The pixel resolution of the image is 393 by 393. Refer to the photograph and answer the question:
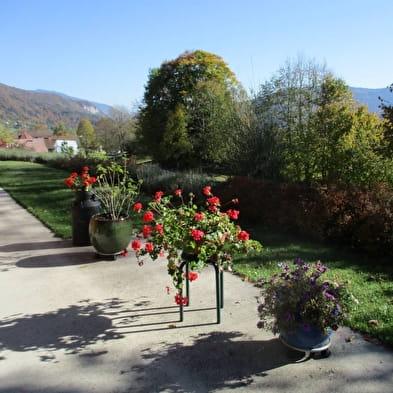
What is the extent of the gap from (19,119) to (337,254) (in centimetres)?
13549

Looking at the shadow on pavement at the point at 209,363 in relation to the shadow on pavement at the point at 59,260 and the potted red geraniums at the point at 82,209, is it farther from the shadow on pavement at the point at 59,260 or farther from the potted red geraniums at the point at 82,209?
the potted red geraniums at the point at 82,209

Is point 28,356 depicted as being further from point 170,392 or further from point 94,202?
point 94,202

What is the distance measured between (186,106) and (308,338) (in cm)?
1569

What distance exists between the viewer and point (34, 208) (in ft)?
28.7

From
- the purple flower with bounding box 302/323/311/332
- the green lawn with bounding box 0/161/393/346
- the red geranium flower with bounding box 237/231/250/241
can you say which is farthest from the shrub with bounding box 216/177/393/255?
the purple flower with bounding box 302/323/311/332

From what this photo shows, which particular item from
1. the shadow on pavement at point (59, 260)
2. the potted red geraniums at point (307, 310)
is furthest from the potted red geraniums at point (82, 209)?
the potted red geraniums at point (307, 310)

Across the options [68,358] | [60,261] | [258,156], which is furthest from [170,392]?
[258,156]

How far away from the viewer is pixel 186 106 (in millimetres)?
17312

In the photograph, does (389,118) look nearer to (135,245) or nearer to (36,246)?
(135,245)

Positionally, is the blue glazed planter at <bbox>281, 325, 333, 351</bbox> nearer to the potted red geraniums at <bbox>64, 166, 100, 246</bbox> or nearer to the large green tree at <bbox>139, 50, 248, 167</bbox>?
the potted red geraniums at <bbox>64, 166, 100, 246</bbox>

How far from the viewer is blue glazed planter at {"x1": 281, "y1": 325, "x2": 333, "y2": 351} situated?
2.51 meters

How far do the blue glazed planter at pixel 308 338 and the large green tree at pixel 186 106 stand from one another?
12.4 metres

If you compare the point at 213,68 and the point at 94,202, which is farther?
the point at 213,68

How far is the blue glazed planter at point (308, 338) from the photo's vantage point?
8.22 feet
